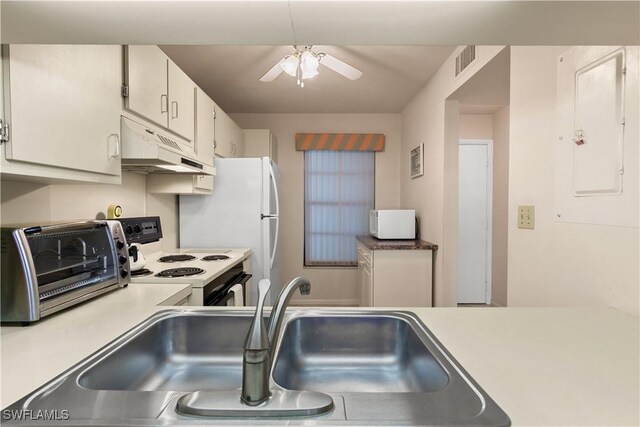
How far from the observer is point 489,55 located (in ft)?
6.40

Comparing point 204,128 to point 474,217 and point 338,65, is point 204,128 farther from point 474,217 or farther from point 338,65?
point 474,217

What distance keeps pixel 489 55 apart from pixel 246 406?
2.24 meters

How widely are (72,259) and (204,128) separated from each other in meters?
1.55

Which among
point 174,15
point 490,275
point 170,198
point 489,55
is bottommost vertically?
point 490,275

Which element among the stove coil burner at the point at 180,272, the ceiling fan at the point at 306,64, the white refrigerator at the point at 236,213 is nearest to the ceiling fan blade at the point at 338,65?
the ceiling fan at the point at 306,64

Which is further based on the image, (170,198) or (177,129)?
(170,198)

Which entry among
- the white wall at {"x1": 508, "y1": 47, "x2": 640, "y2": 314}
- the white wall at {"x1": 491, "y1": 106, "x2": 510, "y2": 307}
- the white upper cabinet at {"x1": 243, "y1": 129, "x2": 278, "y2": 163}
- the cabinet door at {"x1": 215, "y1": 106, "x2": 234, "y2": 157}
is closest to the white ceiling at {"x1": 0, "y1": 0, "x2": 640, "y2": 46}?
the white wall at {"x1": 508, "y1": 47, "x2": 640, "y2": 314}

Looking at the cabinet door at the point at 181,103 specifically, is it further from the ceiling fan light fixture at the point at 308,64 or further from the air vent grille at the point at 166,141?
the ceiling fan light fixture at the point at 308,64

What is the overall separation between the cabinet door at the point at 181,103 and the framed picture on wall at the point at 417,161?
6.90ft

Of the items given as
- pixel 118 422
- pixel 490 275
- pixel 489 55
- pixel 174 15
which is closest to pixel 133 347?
pixel 118 422

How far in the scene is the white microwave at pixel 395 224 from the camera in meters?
3.08

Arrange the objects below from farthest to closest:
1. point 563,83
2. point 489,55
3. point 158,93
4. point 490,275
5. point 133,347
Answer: point 490,275, point 489,55, point 158,93, point 563,83, point 133,347

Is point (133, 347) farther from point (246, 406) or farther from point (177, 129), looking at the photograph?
point (177, 129)

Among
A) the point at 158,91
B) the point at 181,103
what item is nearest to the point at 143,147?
the point at 158,91
